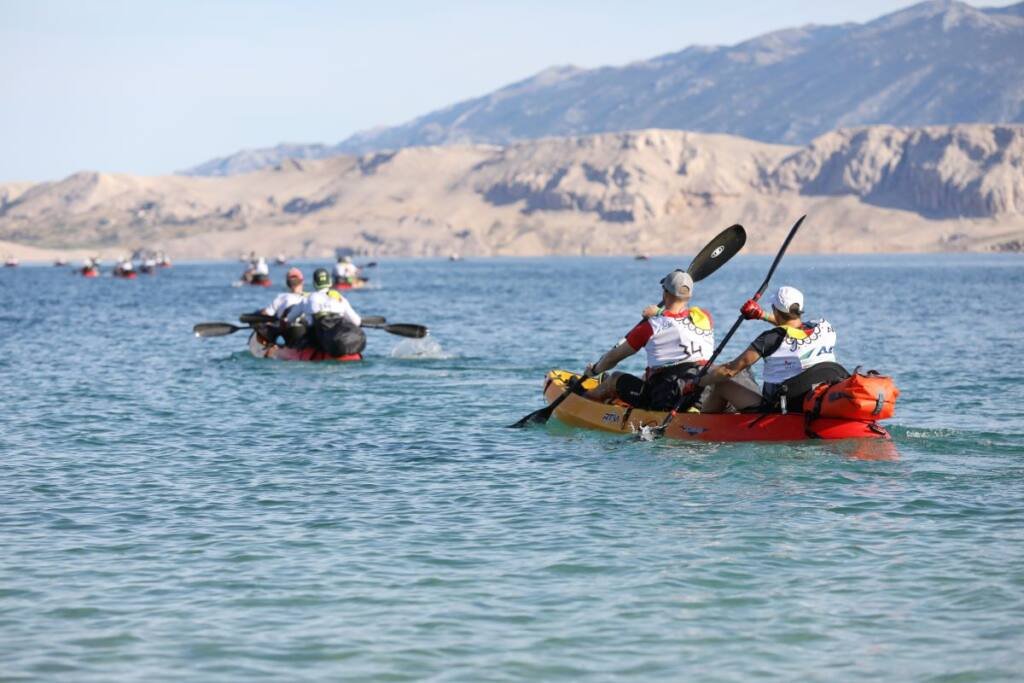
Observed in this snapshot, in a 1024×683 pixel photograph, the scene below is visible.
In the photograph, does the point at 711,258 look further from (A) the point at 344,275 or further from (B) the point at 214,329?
(A) the point at 344,275

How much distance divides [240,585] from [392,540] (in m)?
1.90

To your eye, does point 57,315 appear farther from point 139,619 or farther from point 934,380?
point 139,619

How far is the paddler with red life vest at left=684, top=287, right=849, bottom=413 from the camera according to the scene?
16.8m

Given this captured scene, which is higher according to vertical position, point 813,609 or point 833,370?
point 833,370

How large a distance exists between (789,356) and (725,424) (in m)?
1.32

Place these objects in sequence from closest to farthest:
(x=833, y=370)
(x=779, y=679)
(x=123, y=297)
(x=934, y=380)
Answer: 1. (x=779, y=679)
2. (x=833, y=370)
3. (x=934, y=380)
4. (x=123, y=297)

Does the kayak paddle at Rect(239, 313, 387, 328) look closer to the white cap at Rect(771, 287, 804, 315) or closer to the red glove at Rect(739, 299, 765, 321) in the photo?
the white cap at Rect(771, 287, 804, 315)

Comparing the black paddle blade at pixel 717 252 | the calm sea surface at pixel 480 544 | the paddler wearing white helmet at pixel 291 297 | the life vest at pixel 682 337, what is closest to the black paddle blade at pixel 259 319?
the paddler wearing white helmet at pixel 291 297

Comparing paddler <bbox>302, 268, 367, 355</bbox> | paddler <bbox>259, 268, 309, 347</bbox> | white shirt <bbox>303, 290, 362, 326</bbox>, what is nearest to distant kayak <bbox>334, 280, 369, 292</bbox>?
paddler <bbox>259, 268, 309, 347</bbox>

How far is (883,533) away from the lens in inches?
514

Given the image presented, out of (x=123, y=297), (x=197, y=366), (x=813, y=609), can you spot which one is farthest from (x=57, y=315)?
(x=813, y=609)

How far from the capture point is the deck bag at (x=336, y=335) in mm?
29812

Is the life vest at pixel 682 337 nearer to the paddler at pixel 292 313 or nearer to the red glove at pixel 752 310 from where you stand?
the red glove at pixel 752 310

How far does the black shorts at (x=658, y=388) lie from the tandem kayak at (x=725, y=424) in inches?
5.7
